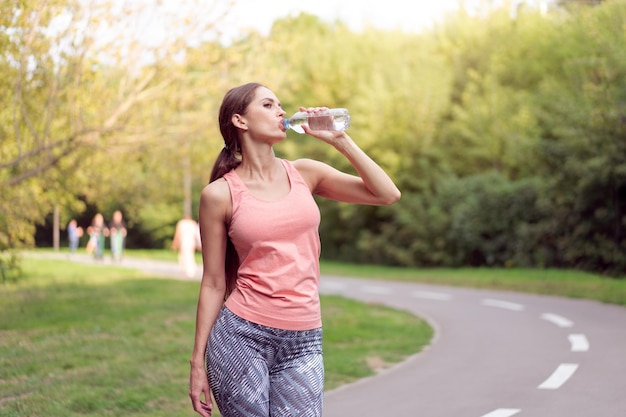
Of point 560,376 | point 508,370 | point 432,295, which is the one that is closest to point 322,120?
point 560,376

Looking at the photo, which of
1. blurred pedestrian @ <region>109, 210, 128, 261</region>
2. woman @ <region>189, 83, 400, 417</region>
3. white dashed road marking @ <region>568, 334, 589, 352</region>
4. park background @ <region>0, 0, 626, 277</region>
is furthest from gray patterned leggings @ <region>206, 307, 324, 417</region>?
blurred pedestrian @ <region>109, 210, 128, 261</region>

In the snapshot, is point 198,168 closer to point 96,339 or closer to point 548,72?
→ point 96,339

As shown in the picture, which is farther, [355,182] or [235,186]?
[355,182]

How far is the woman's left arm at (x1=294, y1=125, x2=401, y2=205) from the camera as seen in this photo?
3545 millimetres

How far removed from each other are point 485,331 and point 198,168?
741 cm

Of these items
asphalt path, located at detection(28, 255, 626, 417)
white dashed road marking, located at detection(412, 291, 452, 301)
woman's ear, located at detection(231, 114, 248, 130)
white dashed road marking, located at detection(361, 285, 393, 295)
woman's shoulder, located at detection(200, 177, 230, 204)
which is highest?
woman's ear, located at detection(231, 114, 248, 130)

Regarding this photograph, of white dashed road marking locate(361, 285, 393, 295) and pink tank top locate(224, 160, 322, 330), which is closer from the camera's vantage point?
pink tank top locate(224, 160, 322, 330)

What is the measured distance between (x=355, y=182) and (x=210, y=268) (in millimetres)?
639

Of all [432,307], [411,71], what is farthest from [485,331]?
[411,71]

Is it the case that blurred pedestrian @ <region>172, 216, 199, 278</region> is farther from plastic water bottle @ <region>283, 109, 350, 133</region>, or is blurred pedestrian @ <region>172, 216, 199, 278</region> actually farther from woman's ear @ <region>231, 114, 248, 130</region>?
plastic water bottle @ <region>283, 109, 350, 133</region>

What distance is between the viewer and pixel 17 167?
591 inches

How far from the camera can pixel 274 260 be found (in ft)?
11.0

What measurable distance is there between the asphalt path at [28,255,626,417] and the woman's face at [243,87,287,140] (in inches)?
154

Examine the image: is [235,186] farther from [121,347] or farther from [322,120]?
[121,347]
